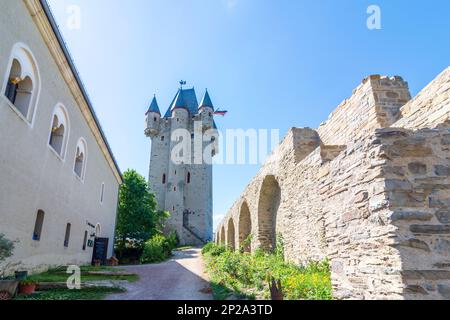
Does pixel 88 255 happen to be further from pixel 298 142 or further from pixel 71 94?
pixel 298 142

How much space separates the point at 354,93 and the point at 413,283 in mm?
6290

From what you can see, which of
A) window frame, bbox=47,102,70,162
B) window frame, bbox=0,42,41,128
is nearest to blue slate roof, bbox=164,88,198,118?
window frame, bbox=47,102,70,162

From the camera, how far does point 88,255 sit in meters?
14.8

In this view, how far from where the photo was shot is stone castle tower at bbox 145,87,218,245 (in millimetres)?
41875

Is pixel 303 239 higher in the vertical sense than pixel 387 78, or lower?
lower

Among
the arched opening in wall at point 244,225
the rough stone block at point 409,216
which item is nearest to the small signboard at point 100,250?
the arched opening in wall at point 244,225

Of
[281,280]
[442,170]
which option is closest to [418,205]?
[442,170]

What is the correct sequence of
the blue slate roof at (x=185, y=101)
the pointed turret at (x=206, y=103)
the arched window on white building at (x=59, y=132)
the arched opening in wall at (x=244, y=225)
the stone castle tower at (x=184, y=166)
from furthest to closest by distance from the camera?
1. the blue slate roof at (x=185, y=101)
2. the pointed turret at (x=206, y=103)
3. the stone castle tower at (x=184, y=166)
4. the arched opening in wall at (x=244, y=225)
5. the arched window on white building at (x=59, y=132)

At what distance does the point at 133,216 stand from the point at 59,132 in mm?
14334

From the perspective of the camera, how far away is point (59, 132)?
435 inches

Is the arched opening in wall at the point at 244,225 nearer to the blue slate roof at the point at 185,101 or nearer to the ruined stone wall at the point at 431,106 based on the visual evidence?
the ruined stone wall at the point at 431,106

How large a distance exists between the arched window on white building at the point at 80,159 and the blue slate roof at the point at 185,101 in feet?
114

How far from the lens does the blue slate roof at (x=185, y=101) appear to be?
159ft
